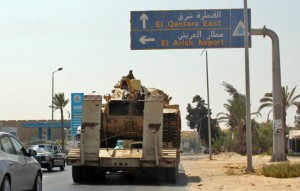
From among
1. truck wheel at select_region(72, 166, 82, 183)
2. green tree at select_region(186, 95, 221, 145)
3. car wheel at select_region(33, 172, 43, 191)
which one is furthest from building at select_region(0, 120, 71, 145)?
car wheel at select_region(33, 172, 43, 191)

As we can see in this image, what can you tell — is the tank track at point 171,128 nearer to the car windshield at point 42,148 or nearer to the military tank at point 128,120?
the military tank at point 128,120

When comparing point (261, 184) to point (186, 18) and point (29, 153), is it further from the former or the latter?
point (186, 18)

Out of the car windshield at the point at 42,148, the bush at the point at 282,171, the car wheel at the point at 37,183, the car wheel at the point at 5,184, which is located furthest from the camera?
the car windshield at the point at 42,148

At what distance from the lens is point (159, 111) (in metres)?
20.9

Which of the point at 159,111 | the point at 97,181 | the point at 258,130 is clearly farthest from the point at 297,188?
the point at 258,130

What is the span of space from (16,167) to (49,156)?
19.8 metres

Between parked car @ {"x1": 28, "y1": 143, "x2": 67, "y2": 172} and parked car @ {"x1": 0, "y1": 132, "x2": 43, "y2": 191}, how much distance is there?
17038 mm

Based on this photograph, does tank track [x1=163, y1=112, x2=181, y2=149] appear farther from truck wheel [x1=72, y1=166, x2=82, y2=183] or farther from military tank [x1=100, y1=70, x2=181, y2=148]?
truck wheel [x1=72, y1=166, x2=82, y2=183]

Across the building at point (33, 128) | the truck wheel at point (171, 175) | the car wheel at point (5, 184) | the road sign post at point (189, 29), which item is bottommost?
the truck wheel at point (171, 175)

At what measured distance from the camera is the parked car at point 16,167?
1160cm

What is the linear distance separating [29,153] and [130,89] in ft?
36.3

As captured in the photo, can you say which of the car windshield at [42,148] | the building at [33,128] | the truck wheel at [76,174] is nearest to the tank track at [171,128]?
the truck wheel at [76,174]

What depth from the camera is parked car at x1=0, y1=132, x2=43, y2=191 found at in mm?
11602

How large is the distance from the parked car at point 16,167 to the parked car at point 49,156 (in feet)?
55.9
